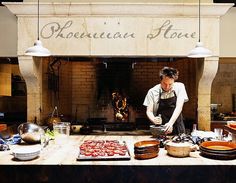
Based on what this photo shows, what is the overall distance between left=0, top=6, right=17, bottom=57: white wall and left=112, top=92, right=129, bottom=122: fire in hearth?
8.36ft

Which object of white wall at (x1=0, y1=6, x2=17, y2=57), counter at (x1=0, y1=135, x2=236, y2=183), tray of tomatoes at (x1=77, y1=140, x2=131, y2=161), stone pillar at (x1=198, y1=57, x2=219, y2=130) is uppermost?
white wall at (x1=0, y1=6, x2=17, y2=57)

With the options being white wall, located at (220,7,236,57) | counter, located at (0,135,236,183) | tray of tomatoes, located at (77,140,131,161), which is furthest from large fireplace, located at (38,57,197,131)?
counter, located at (0,135,236,183)

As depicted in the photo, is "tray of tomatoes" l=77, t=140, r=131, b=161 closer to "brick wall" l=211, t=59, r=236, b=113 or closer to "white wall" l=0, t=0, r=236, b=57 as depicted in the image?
"white wall" l=0, t=0, r=236, b=57

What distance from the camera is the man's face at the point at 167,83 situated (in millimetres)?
3768

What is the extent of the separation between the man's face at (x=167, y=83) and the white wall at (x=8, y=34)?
2515 mm

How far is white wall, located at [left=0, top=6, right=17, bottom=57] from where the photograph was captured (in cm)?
444

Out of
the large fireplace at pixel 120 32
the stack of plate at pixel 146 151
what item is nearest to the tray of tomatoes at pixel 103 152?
the stack of plate at pixel 146 151

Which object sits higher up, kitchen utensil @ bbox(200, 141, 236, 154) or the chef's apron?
the chef's apron

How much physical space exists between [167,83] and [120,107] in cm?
239

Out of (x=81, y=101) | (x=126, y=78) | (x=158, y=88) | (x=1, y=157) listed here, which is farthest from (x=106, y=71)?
(x=1, y=157)

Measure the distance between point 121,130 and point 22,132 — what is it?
2085 millimetres

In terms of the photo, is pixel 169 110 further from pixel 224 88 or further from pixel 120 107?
pixel 224 88
